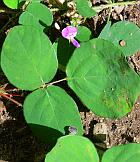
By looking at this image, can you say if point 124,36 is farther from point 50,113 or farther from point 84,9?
point 50,113

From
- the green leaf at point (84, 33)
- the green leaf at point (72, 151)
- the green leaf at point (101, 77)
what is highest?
the green leaf at point (84, 33)

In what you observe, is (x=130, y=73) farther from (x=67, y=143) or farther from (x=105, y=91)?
(x=67, y=143)

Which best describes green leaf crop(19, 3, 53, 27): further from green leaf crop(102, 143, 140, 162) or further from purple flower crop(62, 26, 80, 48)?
green leaf crop(102, 143, 140, 162)

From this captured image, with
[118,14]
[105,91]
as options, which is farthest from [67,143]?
[118,14]

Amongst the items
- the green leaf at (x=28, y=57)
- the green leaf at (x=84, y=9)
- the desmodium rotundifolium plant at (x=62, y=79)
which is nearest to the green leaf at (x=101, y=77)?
the desmodium rotundifolium plant at (x=62, y=79)

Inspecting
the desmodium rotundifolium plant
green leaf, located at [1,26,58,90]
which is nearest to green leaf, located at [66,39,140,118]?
the desmodium rotundifolium plant

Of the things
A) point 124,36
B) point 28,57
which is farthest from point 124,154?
point 124,36

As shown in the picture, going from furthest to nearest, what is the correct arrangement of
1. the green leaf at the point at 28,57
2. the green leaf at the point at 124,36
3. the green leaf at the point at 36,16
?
the green leaf at the point at 124,36 → the green leaf at the point at 36,16 → the green leaf at the point at 28,57

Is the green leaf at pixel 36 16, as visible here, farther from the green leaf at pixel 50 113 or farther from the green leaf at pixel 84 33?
the green leaf at pixel 50 113
